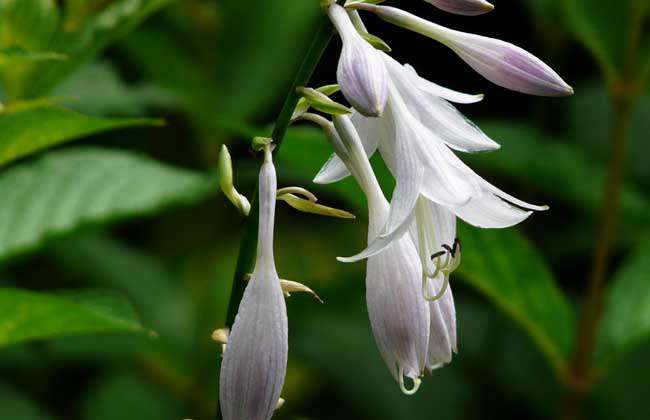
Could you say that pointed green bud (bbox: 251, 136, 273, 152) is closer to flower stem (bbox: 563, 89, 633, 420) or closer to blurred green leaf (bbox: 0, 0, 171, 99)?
blurred green leaf (bbox: 0, 0, 171, 99)

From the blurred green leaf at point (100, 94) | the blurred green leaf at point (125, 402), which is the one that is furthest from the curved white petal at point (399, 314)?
the blurred green leaf at point (100, 94)

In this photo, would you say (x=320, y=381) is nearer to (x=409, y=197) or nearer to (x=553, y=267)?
(x=553, y=267)

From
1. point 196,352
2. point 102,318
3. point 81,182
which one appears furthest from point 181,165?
point 102,318

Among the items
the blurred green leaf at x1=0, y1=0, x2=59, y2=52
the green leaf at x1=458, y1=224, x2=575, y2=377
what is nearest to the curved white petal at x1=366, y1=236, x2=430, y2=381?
the green leaf at x1=458, y1=224, x2=575, y2=377

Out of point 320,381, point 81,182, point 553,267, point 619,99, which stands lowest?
point 320,381

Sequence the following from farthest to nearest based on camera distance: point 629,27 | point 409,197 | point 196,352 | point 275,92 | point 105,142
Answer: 1. point 275,92
2. point 105,142
3. point 196,352
4. point 629,27
5. point 409,197

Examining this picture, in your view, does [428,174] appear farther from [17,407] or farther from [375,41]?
[17,407]
